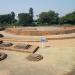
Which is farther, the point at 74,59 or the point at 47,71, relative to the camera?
the point at 74,59

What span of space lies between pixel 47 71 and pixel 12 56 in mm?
4911

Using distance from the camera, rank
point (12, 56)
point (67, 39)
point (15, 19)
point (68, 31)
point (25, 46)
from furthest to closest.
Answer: point (15, 19) → point (68, 31) → point (67, 39) → point (25, 46) → point (12, 56)

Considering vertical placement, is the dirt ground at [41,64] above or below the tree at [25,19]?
below

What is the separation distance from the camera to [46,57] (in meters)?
15.5

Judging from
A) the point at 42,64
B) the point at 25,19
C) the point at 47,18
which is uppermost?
the point at 47,18

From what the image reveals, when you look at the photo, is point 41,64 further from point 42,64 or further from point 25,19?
point 25,19

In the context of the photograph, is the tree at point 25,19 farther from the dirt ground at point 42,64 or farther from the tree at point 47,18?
the dirt ground at point 42,64

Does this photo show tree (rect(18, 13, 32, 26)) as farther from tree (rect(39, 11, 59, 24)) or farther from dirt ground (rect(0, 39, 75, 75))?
dirt ground (rect(0, 39, 75, 75))

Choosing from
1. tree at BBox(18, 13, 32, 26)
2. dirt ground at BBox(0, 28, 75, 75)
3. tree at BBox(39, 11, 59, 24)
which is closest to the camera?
dirt ground at BBox(0, 28, 75, 75)

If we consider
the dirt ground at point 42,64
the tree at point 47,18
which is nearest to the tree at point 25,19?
the tree at point 47,18

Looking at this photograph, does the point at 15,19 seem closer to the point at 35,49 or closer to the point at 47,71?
the point at 35,49

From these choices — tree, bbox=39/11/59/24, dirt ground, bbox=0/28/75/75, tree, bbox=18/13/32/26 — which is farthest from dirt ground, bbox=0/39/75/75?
tree, bbox=18/13/32/26

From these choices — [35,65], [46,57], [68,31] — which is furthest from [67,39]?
[35,65]

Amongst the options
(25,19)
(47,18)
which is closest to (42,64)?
(47,18)
